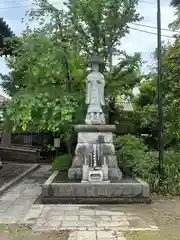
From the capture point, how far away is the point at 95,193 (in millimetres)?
9133

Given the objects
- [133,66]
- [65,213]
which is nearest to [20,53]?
[133,66]

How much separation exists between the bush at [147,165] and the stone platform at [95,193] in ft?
4.59

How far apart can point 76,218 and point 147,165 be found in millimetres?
4753

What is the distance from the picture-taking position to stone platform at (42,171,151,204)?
353 inches

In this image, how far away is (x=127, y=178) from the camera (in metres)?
10.6

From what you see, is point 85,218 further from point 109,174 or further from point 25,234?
point 109,174

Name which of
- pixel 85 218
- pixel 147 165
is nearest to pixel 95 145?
pixel 147 165

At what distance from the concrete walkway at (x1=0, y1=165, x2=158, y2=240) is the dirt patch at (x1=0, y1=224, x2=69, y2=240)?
0.15 m

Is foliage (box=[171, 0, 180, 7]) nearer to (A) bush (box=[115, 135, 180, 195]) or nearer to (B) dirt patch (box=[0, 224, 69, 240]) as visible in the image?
(A) bush (box=[115, 135, 180, 195])

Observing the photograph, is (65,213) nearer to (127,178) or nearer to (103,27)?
(127,178)

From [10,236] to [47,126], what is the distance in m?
6.10

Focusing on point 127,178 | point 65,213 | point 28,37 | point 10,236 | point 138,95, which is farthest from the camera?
point 138,95

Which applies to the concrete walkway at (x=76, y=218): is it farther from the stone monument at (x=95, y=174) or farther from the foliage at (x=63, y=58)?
the foliage at (x=63, y=58)

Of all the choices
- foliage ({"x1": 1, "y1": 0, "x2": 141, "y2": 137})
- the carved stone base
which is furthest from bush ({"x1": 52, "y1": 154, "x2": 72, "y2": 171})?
the carved stone base
